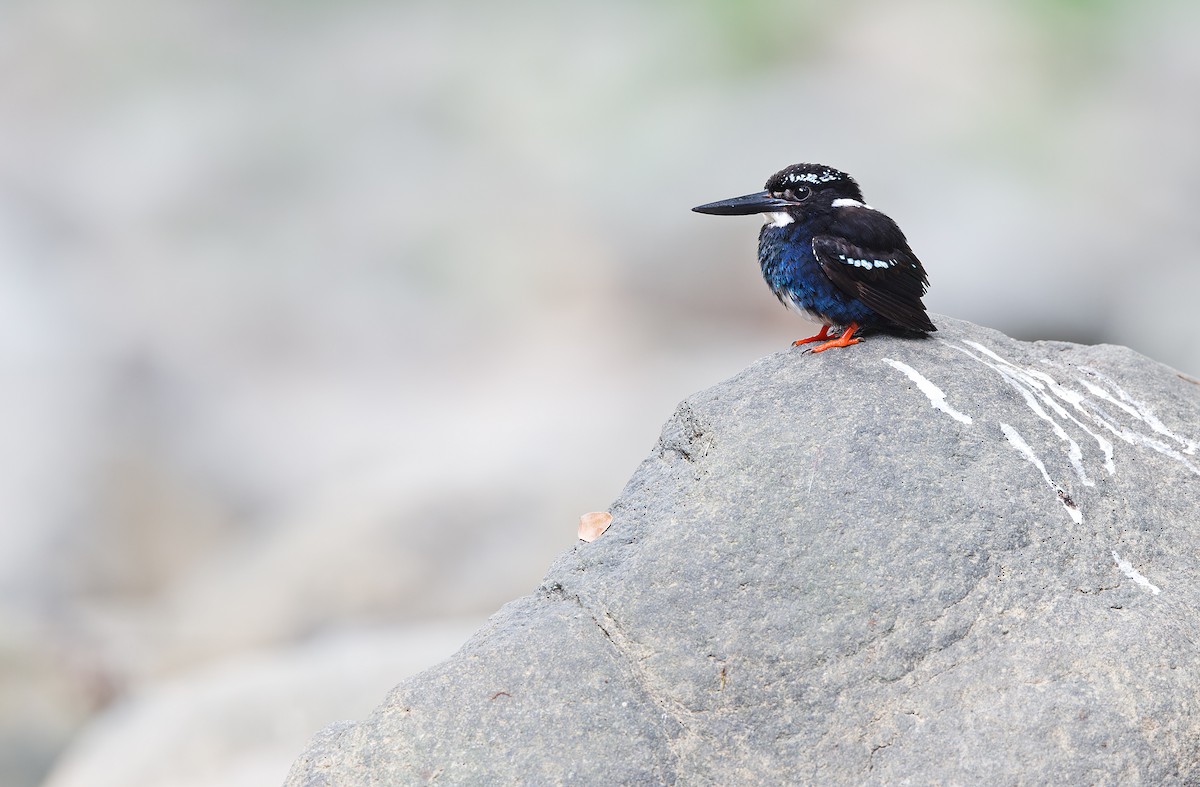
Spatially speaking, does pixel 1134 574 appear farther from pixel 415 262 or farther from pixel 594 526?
pixel 415 262

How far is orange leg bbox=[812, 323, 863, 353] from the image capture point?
4656mm

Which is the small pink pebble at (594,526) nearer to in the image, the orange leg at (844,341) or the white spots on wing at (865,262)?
the orange leg at (844,341)

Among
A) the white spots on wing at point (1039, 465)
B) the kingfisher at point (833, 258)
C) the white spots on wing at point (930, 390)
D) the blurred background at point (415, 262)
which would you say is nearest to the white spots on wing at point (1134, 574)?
the white spots on wing at point (1039, 465)

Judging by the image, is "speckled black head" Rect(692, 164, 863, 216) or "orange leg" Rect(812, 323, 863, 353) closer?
"orange leg" Rect(812, 323, 863, 353)

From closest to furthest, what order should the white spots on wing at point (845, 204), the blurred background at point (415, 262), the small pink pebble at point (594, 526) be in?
the small pink pebble at point (594, 526) < the white spots on wing at point (845, 204) < the blurred background at point (415, 262)

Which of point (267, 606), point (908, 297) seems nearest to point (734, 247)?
point (267, 606)

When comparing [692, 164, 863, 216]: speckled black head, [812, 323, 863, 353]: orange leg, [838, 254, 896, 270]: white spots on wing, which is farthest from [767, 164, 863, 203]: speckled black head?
[812, 323, 863, 353]: orange leg

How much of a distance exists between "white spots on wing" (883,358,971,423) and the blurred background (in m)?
4.47

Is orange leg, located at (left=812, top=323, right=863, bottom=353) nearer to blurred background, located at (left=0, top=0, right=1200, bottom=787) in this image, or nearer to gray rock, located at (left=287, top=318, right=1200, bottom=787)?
gray rock, located at (left=287, top=318, right=1200, bottom=787)

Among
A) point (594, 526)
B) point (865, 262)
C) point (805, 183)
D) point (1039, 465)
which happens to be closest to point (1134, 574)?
point (1039, 465)

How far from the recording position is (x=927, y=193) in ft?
41.6

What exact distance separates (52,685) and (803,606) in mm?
7146

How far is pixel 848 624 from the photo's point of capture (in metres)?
3.78

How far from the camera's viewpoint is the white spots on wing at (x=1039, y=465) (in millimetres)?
4074
